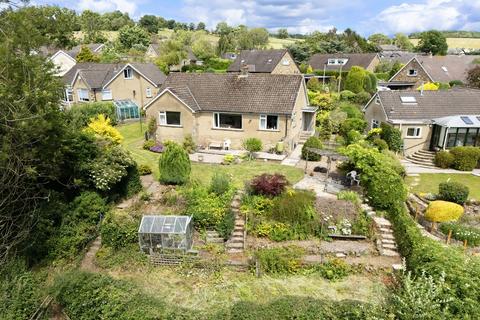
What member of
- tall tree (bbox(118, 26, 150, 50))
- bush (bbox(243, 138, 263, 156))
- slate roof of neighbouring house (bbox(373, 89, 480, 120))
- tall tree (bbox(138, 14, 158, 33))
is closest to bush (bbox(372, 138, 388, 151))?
slate roof of neighbouring house (bbox(373, 89, 480, 120))

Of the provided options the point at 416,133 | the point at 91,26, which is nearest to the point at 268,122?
the point at 416,133

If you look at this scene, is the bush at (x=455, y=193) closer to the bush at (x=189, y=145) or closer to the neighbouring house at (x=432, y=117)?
the neighbouring house at (x=432, y=117)

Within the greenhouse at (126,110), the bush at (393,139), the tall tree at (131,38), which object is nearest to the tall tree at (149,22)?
the tall tree at (131,38)

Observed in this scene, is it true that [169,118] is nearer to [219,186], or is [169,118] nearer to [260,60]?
[219,186]

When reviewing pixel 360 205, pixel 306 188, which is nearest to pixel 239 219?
pixel 306 188

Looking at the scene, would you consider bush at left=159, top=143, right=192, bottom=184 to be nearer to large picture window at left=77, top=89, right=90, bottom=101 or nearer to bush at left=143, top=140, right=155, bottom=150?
bush at left=143, top=140, right=155, bottom=150

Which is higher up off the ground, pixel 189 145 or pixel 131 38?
pixel 131 38
